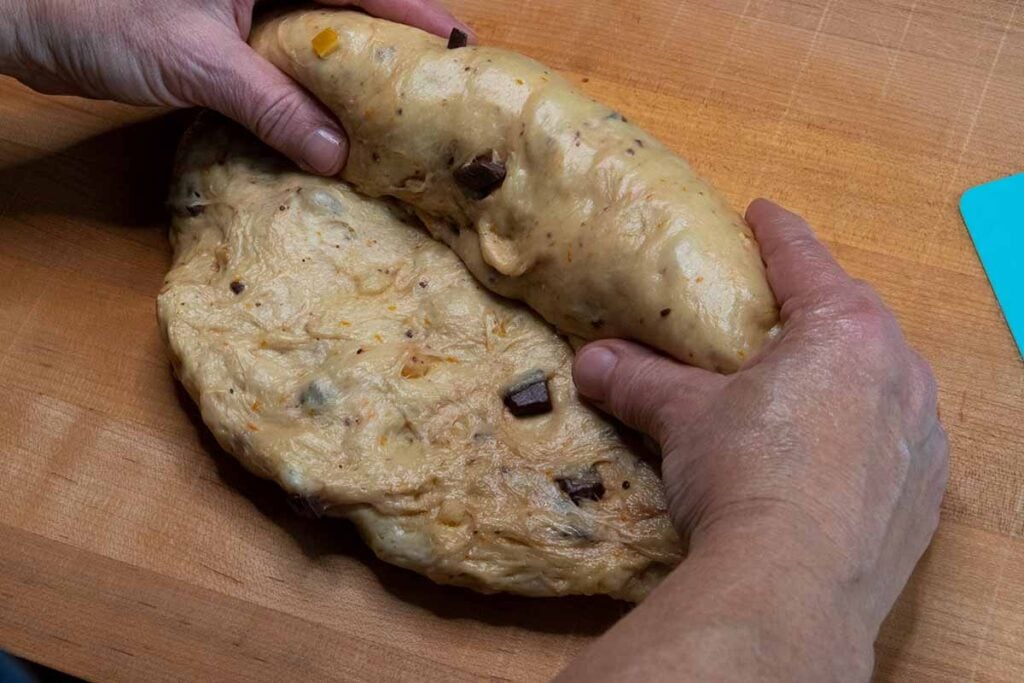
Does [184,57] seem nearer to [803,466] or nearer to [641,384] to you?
[641,384]

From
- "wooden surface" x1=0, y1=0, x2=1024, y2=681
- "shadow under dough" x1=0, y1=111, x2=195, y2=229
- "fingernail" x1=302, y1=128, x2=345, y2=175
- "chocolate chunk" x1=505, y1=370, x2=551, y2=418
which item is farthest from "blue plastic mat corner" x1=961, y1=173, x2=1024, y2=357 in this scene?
"shadow under dough" x1=0, y1=111, x2=195, y2=229

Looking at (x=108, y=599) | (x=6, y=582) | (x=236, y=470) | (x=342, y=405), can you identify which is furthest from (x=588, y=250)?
(x=6, y=582)

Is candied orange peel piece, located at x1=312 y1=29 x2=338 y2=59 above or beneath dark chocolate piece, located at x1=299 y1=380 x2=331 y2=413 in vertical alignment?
above

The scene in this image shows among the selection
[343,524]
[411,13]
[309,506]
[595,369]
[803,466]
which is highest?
[411,13]

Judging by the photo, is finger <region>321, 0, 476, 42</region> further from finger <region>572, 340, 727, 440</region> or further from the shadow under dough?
finger <region>572, 340, 727, 440</region>

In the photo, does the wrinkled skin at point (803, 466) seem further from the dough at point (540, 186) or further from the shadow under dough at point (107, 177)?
the shadow under dough at point (107, 177)

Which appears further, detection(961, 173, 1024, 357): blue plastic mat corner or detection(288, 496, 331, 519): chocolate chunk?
detection(961, 173, 1024, 357): blue plastic mat corner

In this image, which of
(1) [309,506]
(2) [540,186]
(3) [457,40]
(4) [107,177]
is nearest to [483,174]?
(2) [540,186]
